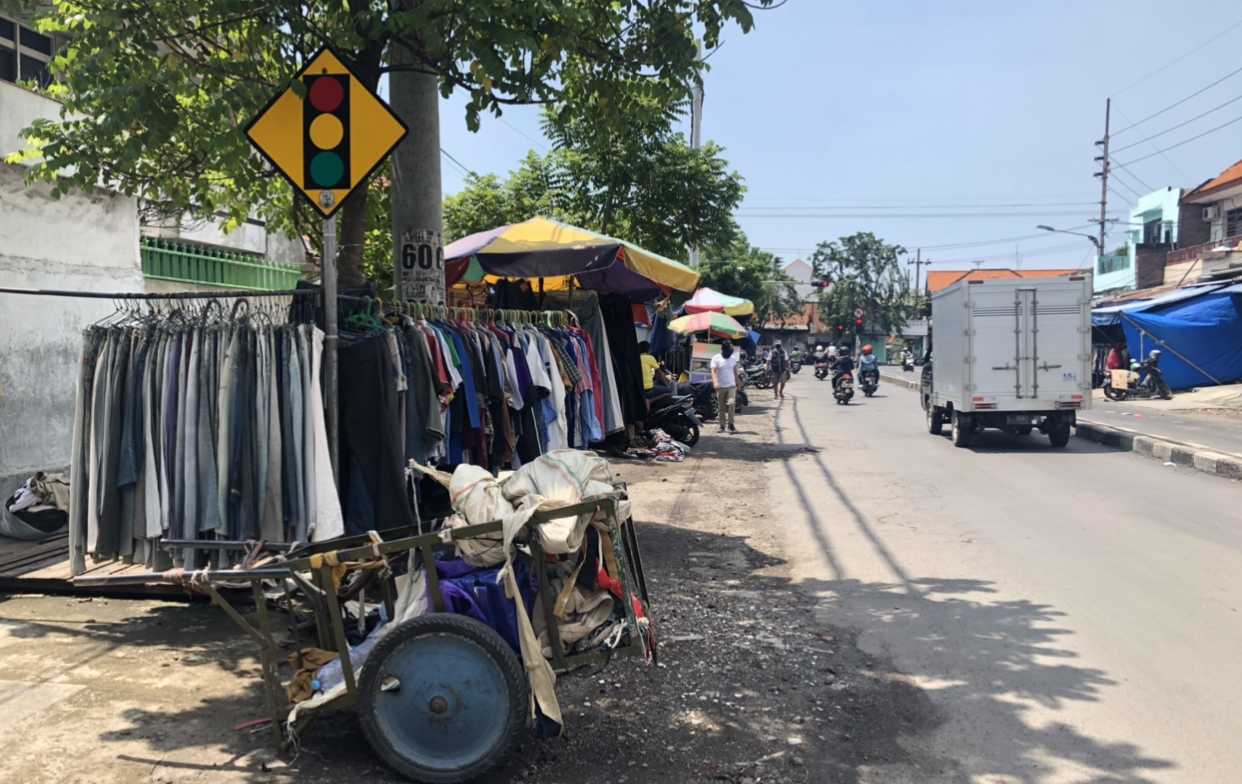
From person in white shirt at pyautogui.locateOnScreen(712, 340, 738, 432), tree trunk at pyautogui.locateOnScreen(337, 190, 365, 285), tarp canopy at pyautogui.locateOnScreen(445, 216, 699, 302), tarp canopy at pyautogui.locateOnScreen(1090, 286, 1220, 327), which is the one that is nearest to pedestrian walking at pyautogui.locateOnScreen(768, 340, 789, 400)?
tarp canopy at pyautogui.locateOnScreen(1090, 286, 1220, 327)

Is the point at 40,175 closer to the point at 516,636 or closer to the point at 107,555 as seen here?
the point at 107,555

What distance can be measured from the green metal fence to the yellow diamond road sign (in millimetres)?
7033

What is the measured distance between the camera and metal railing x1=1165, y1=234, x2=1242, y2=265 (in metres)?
32.4

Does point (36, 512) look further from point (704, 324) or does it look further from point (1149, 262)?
point (1149, 262)

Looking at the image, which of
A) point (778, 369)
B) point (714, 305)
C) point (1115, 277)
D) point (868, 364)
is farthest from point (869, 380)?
point (1115, 277)

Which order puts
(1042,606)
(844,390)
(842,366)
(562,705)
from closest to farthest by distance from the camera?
(562,705) < (1042,606) < (844,390) < (842,366)

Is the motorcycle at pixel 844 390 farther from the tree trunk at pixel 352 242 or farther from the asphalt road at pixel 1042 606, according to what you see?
the tree trunk at pixel 352 242

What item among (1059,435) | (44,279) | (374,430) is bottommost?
(1059,435)

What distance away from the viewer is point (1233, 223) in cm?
3669

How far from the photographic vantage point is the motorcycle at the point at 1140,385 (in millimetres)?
25688

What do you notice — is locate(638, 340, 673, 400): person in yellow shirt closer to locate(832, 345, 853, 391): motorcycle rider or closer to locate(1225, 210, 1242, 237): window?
locate(832, 345, 853, 391): motorcycle rider

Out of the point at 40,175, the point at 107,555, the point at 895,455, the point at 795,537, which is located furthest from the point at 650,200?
the point at 107,555

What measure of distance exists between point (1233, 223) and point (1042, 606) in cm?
3907

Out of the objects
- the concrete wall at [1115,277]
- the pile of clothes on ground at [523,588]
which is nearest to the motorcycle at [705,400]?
the pile of clothes on ground at [523,588]
